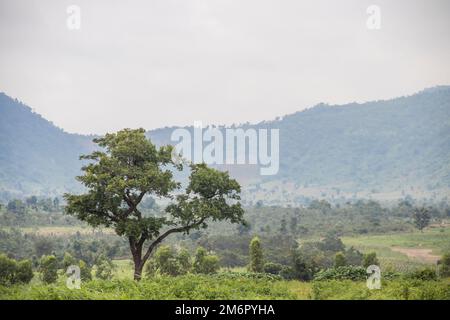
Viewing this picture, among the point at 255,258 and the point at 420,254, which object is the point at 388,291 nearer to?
the point at 255,258

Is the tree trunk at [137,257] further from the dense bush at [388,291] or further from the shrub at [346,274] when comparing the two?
the dense bush at [388,291]

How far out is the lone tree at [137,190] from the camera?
25328 mm

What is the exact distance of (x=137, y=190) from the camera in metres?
26.3

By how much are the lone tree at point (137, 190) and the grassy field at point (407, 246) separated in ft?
124

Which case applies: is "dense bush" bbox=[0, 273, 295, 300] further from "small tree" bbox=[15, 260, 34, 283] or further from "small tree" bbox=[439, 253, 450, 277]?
"small tree" bbox=[15, 260, 34, 283]

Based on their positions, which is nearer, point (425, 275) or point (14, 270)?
point (425, 275)

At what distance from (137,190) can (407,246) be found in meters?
59.5

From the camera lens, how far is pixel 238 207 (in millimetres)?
27125

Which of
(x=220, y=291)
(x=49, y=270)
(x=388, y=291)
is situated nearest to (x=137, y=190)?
(x=220, y=291)

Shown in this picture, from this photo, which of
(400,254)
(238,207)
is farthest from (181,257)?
(400,254)

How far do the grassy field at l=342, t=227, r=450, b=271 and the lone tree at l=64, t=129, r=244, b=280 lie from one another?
37.8 m

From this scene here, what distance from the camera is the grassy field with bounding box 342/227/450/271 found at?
64719 mm

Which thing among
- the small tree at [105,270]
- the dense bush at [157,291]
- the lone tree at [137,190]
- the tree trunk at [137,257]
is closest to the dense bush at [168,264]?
the small tree at [105,270]
